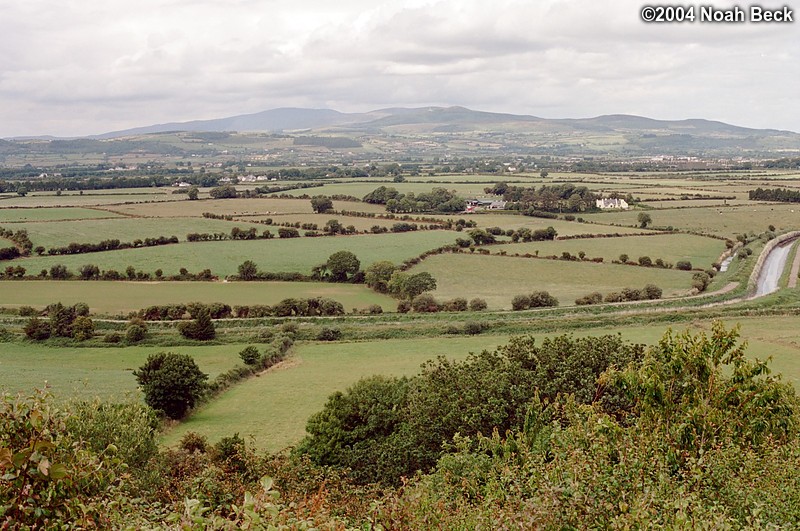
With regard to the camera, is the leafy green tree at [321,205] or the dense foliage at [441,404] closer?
the dense foliage at [441,404]

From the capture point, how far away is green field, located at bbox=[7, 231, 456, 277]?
237 ft

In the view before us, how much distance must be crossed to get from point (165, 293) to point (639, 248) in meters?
51.9

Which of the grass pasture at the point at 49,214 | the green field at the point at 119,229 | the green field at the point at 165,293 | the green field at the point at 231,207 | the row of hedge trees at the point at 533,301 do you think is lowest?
the green field at the point at 165,293

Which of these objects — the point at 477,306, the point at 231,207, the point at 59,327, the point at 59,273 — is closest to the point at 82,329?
the point at 59,327

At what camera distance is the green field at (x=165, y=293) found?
5847 centimetres

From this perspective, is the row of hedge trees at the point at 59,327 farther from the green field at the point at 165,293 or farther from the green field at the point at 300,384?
the green field at the point at 300,384

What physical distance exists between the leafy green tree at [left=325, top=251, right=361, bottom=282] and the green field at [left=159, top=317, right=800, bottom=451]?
67.9 ft

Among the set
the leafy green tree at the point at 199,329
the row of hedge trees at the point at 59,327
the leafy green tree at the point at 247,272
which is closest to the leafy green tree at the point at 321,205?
the leafy green tree at the point at 247,272

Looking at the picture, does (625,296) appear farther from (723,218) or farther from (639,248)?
(723,218)

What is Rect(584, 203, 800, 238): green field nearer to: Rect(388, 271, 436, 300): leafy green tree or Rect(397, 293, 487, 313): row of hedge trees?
Rect(388, 271, 436, 300): leafy green tree

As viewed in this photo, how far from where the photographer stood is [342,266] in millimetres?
67125

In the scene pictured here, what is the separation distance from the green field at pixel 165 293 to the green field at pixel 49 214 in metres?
38.8

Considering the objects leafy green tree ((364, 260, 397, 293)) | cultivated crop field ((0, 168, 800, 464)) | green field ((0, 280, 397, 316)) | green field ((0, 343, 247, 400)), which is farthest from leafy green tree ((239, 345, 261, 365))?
leafy green tree ((364, 260, 397, 293))

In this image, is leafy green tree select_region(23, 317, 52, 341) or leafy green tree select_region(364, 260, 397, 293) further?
leafy green tree select_region(364, 260, 397, 293)
